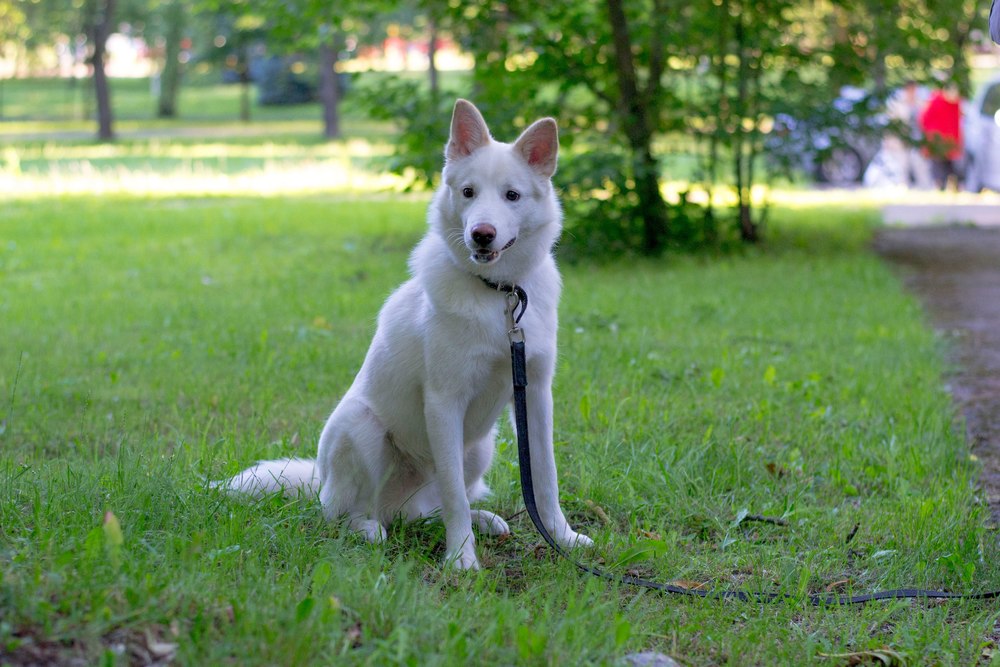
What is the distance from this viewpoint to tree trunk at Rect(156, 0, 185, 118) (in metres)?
42.1

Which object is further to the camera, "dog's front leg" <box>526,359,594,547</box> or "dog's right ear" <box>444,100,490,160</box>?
"dog's front leg" <box>526,359,594,547</box>

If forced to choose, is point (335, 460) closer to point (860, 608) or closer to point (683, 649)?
point (683, 649)

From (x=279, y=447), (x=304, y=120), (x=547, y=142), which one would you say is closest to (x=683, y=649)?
(x=547, y=142)

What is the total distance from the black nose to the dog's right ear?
0.38 m

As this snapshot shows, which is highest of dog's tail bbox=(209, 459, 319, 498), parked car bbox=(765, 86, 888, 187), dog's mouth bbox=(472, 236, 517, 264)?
parked car bbox=(765, 86, 888, 187)

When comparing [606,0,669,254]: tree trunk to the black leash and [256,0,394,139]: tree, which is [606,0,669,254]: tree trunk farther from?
the black leash

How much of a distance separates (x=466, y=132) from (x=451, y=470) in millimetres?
1194

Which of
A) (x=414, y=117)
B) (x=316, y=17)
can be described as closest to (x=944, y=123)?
(x=414, y=117)

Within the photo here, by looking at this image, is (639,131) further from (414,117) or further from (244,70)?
(244,70)

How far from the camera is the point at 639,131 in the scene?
11.0 meters

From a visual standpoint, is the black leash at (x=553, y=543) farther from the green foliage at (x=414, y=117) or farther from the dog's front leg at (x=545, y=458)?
the green foliage at (x=414, y=117)

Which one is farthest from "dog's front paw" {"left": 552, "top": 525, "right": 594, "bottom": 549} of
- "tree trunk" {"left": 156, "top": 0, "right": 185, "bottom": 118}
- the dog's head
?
"tree trunk" {"left": 156, "top": 0, "right": 185, "bottom": 118}

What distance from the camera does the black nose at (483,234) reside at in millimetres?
3619

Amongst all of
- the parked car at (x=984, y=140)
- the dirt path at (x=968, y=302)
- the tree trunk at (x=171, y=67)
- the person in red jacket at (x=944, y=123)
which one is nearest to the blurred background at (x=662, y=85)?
the dirt path at (x=968, y=302)
